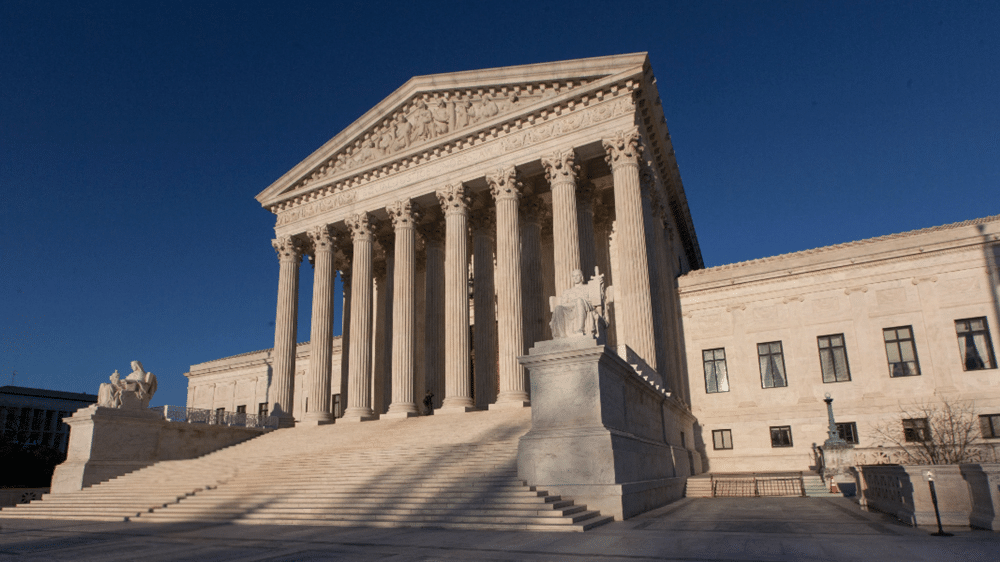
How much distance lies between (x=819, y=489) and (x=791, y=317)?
35.6 feet

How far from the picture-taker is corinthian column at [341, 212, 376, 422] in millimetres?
31812

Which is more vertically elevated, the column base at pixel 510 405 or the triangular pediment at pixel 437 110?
the triangular pediment at pixel 437 110

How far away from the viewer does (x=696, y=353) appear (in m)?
33.3

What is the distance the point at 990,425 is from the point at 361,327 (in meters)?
29.9

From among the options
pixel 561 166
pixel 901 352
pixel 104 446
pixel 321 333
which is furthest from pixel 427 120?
pixel 901 352

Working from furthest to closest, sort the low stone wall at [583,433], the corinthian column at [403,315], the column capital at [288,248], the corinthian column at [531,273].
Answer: the column capital at [288,248], the corinthian column at [403,315], the corinthian column at [531,273], the low stone wall at [583,433]

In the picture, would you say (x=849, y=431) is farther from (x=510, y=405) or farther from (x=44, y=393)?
(x=44, y=393)

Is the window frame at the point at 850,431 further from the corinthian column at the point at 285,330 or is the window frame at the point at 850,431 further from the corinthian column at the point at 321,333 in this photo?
the corinthian column at the point at 285,330

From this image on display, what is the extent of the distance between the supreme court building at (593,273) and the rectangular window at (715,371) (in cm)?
8

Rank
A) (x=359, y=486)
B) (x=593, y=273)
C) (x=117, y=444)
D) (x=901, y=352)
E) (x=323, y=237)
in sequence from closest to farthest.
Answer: (x=359, y=486) < (x=117, y=444) < (x=901, y=352) < (x=593, y=273) < (x=323, y=237)

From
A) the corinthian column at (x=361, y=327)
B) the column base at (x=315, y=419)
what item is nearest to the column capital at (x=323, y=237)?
the corinthian column at (x=361, y=327)

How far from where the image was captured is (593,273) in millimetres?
30281

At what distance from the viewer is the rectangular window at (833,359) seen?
98.9 ft

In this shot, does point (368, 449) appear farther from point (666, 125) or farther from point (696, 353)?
point (666, 125)
